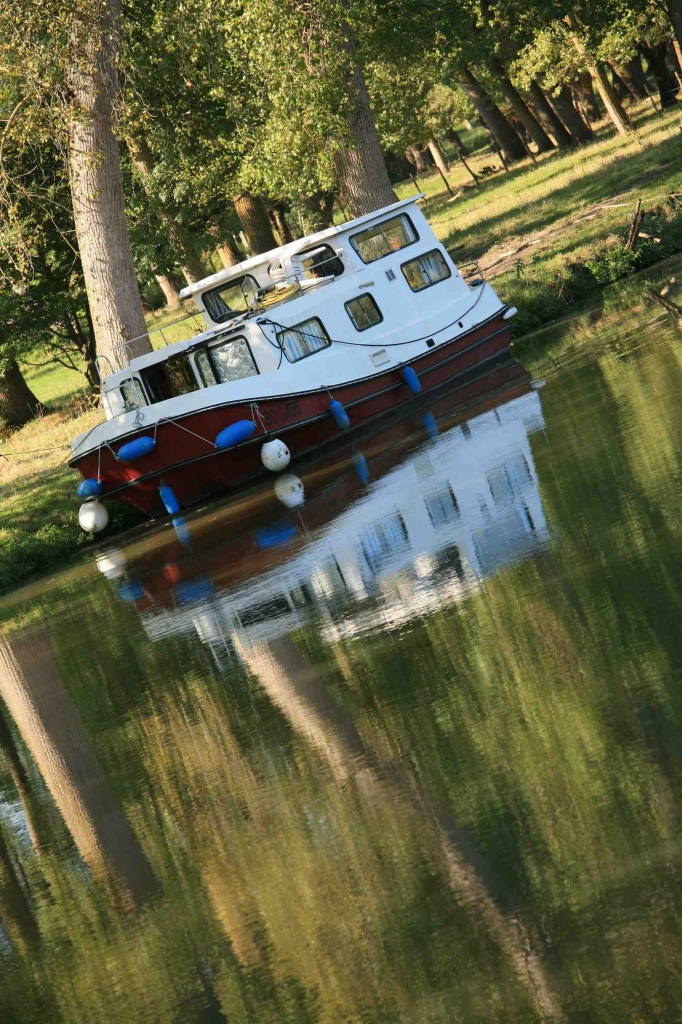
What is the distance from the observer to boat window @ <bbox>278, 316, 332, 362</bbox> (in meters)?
24.1

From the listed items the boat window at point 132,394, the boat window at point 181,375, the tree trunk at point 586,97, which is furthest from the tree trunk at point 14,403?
the tree trunk at point 586,97

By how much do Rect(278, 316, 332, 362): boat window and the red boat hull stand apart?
87 cm

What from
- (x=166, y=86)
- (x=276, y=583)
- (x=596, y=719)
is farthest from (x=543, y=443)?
(x=166, y=86)

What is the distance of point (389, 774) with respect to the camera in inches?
299

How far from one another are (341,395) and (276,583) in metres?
10.5

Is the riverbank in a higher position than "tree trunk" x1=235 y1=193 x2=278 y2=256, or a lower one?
lower

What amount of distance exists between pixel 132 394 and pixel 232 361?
198 centimetres

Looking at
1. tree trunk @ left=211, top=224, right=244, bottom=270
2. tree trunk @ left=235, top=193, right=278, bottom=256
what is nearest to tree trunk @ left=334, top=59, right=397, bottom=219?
tree trunk @ left=211, top=224, right=244, bottom=270

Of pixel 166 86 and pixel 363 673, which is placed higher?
pixel 166 86

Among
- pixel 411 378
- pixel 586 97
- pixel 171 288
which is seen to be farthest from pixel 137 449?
pixel 586 97

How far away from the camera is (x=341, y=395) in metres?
24.3

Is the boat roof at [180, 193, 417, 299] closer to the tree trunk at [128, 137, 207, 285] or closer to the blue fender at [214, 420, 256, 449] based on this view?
the blue fender at [214, 420, 256, 449]

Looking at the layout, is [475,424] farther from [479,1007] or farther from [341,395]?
[479,1007]

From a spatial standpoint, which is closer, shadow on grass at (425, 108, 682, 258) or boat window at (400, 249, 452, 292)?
boat window at (400, 249, 452, 292)
